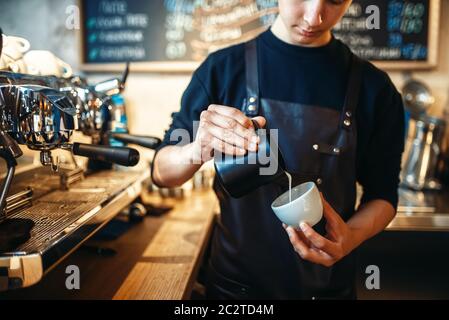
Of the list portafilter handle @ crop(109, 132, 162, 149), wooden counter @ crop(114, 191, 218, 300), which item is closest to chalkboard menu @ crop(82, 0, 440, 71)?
wooden counter @ crop(114, 191, 218, 300)

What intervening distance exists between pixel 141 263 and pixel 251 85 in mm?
591

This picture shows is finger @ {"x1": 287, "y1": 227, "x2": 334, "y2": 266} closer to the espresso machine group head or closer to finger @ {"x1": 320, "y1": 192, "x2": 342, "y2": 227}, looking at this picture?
finger @ {"x1": 320, "y1": 192, "x2": 342, "y2": 227}

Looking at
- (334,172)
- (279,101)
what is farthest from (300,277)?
(279,101)

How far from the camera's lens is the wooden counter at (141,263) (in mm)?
1006

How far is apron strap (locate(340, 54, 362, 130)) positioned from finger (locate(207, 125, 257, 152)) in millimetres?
374

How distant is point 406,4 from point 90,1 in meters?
1.52

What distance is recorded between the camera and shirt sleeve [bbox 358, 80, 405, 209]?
3.53 feet

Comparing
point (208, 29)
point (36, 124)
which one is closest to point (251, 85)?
point (36, 124)

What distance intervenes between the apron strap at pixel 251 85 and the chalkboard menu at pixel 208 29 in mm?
959

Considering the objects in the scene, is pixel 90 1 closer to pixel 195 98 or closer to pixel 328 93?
pixel 195 98

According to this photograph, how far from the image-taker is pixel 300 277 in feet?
3.42

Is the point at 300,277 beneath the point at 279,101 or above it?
beneath
